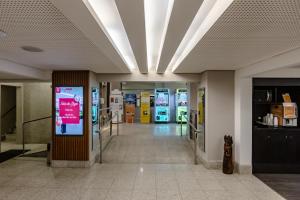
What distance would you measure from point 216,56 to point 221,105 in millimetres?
2045

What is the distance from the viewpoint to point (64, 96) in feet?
18.7

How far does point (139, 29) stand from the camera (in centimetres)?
254

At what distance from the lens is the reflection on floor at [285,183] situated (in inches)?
167

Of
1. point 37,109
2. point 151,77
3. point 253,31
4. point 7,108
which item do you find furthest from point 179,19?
point 7,108

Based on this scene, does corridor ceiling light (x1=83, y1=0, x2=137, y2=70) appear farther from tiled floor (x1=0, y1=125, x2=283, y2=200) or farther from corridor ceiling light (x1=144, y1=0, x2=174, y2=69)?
tiled floor (x1=0, y1=125, x2=283, y2=200)

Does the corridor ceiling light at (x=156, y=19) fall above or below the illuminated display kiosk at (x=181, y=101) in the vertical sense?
above

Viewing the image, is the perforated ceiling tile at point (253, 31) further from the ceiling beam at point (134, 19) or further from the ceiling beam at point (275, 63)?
the ceiling beam at point (134, 19)

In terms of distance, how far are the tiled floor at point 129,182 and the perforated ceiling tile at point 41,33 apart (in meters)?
2.47

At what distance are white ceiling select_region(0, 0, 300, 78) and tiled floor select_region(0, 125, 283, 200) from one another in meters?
2.49

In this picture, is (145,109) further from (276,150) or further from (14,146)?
(276,150)

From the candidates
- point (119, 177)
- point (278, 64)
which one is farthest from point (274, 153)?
point (119, 177)

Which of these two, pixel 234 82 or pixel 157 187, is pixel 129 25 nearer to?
pixel 157 187

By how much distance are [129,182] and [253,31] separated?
367 centimetres

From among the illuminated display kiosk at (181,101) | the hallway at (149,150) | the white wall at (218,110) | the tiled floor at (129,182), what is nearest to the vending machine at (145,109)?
the illuminated display kiosk at (181,101)
